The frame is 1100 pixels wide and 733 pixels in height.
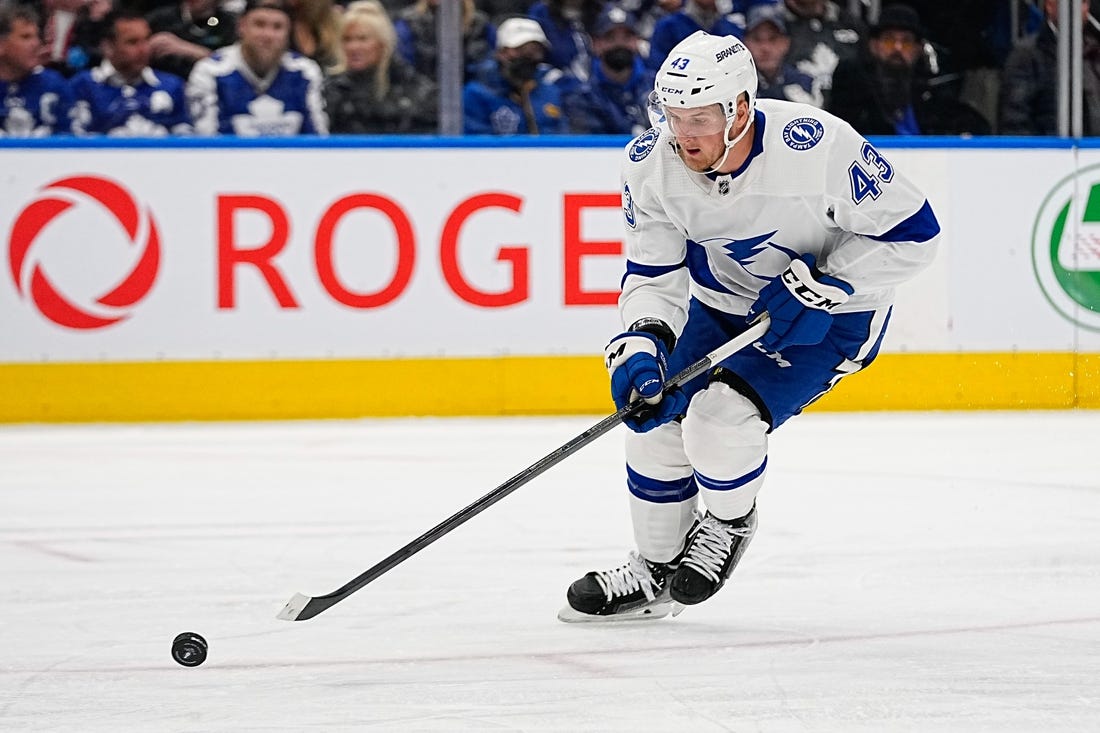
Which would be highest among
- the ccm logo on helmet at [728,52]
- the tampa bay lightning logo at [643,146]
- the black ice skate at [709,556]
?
the ccm logo on helmet at [728,52]

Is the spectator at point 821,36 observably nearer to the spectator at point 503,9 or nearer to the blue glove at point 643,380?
the spectator at point 503,9

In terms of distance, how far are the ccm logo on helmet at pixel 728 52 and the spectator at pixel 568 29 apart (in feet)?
11.4

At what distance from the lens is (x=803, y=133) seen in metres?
2.74

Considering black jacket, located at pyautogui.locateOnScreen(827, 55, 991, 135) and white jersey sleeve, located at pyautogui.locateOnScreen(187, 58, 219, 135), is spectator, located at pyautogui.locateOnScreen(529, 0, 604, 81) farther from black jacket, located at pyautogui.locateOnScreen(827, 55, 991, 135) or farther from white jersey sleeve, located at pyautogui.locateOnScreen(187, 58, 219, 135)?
white jersey sleeve, located at pyautogui.locateOnScreen(187, 58, 219, 135)

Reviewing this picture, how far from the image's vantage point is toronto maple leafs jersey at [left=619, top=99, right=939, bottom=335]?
272 centimetres

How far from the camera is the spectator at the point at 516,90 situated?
6.03m

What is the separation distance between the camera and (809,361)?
2863 millimetres

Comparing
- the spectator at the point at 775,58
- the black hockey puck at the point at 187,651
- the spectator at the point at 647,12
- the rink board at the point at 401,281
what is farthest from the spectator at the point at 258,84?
the black hockey puck at the point at 187,651

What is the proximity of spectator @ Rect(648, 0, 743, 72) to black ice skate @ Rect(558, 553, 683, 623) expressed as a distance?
3.55 meters

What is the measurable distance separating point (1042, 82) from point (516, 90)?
6.61 feet

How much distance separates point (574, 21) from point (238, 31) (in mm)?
1251

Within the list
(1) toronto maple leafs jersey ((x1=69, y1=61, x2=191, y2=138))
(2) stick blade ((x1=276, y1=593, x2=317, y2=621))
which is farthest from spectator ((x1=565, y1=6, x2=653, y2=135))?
(2) stick blade ((x1=276, y1=593, x2=317, y2=621))

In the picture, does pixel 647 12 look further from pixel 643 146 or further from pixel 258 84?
pixel 643 146

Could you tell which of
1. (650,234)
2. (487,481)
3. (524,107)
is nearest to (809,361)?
(650,234)
